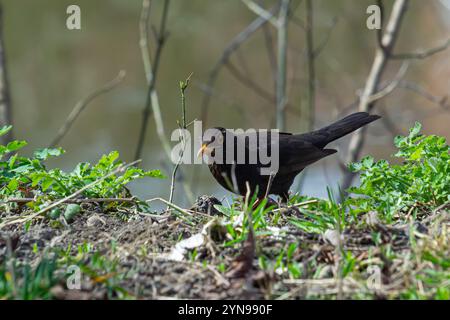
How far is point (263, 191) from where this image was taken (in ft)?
18.1

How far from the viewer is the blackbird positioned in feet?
17.9

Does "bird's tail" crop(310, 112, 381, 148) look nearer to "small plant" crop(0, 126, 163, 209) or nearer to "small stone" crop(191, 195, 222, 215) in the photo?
"small stone" crop(191, 195, 222, 215)

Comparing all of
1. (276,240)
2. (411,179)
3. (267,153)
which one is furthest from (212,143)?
(276,240)

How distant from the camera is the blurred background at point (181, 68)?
507 inches

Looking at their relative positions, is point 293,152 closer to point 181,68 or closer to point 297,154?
point 297,154

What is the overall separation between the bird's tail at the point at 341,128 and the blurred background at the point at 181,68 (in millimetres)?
6067

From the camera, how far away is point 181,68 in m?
13.9

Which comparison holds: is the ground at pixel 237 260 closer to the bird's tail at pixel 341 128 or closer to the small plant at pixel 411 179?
the small plant at pixel 411 179

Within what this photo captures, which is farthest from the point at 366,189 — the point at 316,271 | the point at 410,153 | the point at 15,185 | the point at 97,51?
the point at 97,51

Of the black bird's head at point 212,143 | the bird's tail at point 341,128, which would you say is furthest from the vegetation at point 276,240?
the bird's tail at point 341,128

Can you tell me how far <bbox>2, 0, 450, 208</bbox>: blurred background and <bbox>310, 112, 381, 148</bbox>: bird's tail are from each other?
6.07 metres

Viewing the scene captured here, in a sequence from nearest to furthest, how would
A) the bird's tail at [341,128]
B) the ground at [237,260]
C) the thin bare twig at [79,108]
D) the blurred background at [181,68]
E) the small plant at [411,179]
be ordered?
the ground at [237,260], the small plant at [411,179], the bird's tail at [341,128], the thin bare twig at [79,108], the blurred background at [181,68]

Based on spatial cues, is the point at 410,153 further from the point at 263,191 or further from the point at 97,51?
the point at 97,51

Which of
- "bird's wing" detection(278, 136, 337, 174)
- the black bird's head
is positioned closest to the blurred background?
"bird's wing" detection(278, 136, 337, 174)
